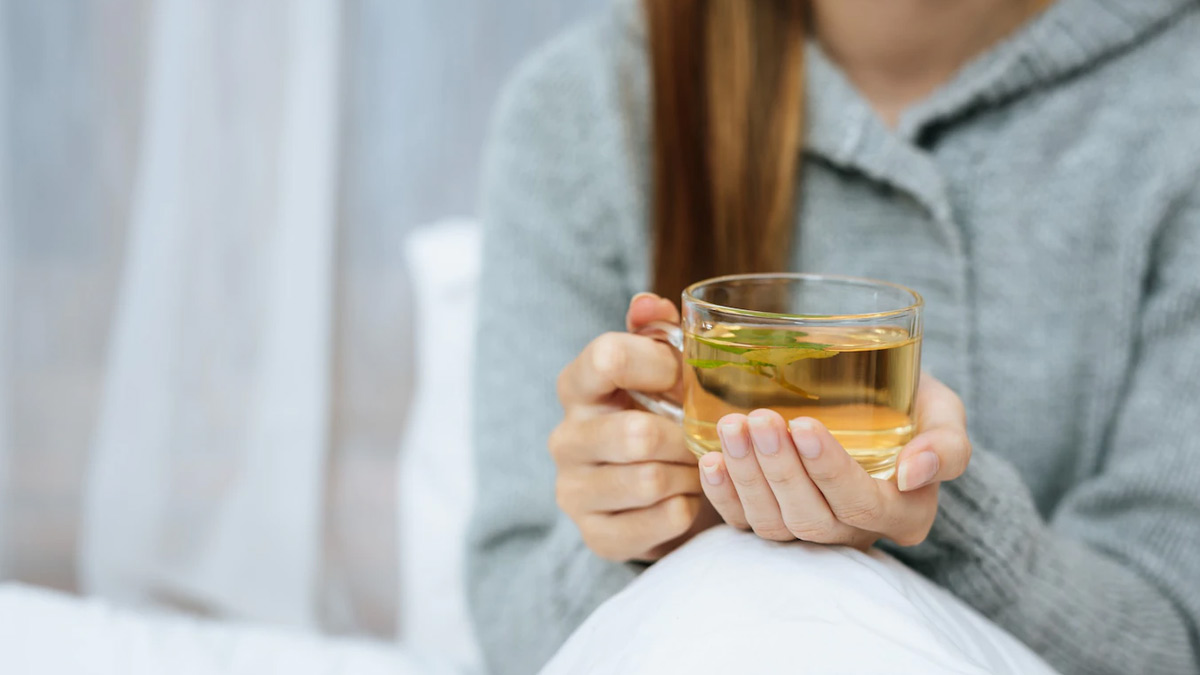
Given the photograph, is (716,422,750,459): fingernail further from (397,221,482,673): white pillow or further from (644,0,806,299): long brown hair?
(397,221,482,673): white pillow

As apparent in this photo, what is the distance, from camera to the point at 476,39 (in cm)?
156

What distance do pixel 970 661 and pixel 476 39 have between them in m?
1.27

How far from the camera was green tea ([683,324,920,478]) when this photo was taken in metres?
0.51

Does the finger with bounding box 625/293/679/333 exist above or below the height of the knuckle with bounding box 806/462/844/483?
above

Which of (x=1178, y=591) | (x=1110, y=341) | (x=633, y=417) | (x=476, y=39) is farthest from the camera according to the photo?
(x=476, y=39)

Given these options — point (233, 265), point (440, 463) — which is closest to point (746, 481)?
point (440, 463)

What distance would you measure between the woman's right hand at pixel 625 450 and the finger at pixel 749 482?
0.07 meters

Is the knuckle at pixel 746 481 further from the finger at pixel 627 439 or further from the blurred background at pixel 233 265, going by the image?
the blurred background at pixel 233 265

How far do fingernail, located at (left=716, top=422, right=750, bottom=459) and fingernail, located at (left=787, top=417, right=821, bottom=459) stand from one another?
0.08ft

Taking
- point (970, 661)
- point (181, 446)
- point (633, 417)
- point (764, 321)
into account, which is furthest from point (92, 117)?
point (970, 661)

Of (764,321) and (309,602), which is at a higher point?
(764,321)

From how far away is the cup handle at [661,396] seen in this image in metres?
0.62

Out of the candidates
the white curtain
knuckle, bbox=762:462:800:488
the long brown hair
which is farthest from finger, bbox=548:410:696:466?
the white curtain

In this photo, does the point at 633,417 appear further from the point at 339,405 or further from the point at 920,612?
the point at 339,405
